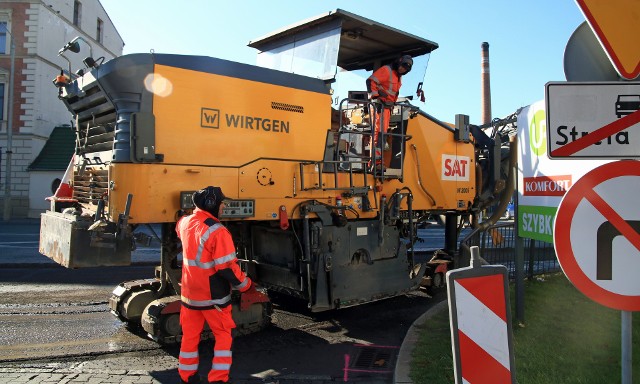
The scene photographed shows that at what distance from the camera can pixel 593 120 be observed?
254cm

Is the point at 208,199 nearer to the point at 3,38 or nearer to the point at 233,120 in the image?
the point at 233,120

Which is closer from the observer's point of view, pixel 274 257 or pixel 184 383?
pixel 184 383

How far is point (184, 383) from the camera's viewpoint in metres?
4.07

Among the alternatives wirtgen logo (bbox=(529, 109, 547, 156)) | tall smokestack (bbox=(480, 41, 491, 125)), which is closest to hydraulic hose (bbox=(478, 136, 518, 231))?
wirtgen logo (bbox=(529, 109, 547, 156))

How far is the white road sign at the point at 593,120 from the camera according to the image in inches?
99.1

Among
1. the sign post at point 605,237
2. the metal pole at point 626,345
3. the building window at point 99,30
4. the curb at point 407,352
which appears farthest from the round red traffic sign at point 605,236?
the building window at point 99,30

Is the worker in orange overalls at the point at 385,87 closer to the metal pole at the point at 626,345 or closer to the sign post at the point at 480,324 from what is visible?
the sign post at the point at 480,324

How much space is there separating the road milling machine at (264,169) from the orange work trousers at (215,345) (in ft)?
3.37

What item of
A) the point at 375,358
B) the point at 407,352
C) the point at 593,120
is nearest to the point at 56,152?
the point at 375,358

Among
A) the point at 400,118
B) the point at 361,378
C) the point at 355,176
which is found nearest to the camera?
the point at 361,378

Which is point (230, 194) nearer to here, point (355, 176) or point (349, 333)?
point (355, 176)

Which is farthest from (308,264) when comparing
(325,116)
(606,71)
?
(606,71)

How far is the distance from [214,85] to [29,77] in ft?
87.2

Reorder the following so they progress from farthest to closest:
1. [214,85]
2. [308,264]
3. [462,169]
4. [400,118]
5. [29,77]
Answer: [29,77] < [462,169] < [400,118] < [308,264] < [214,85]
